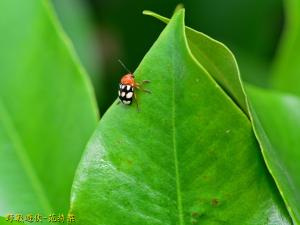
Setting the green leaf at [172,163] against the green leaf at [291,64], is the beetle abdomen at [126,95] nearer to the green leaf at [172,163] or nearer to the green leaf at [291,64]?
the green leaf at [172,163]

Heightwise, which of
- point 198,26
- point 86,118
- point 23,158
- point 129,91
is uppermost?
point 129,91

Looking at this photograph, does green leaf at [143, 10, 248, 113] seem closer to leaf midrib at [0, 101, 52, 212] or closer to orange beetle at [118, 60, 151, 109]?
orange beetle at [118, 60, 151, 109]

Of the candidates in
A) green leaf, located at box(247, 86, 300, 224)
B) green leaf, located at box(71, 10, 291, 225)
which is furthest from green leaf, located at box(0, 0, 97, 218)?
green leaf, located at box(247, 86, 300, 224)

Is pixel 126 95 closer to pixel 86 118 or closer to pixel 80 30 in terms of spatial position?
pixel 86 118

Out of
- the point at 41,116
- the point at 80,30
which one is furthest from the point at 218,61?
the point at 80,30

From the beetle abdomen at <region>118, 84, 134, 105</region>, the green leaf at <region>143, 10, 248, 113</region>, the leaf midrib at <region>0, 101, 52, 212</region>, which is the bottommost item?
the leaf midrib at <region>0, 101, 52, 212</region>

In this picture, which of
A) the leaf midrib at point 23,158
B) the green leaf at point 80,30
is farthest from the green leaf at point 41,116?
the green leaf at point 80,30

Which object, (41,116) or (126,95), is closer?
(126,95)

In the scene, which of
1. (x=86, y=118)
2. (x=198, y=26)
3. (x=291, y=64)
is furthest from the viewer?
(x=198, y=26)
